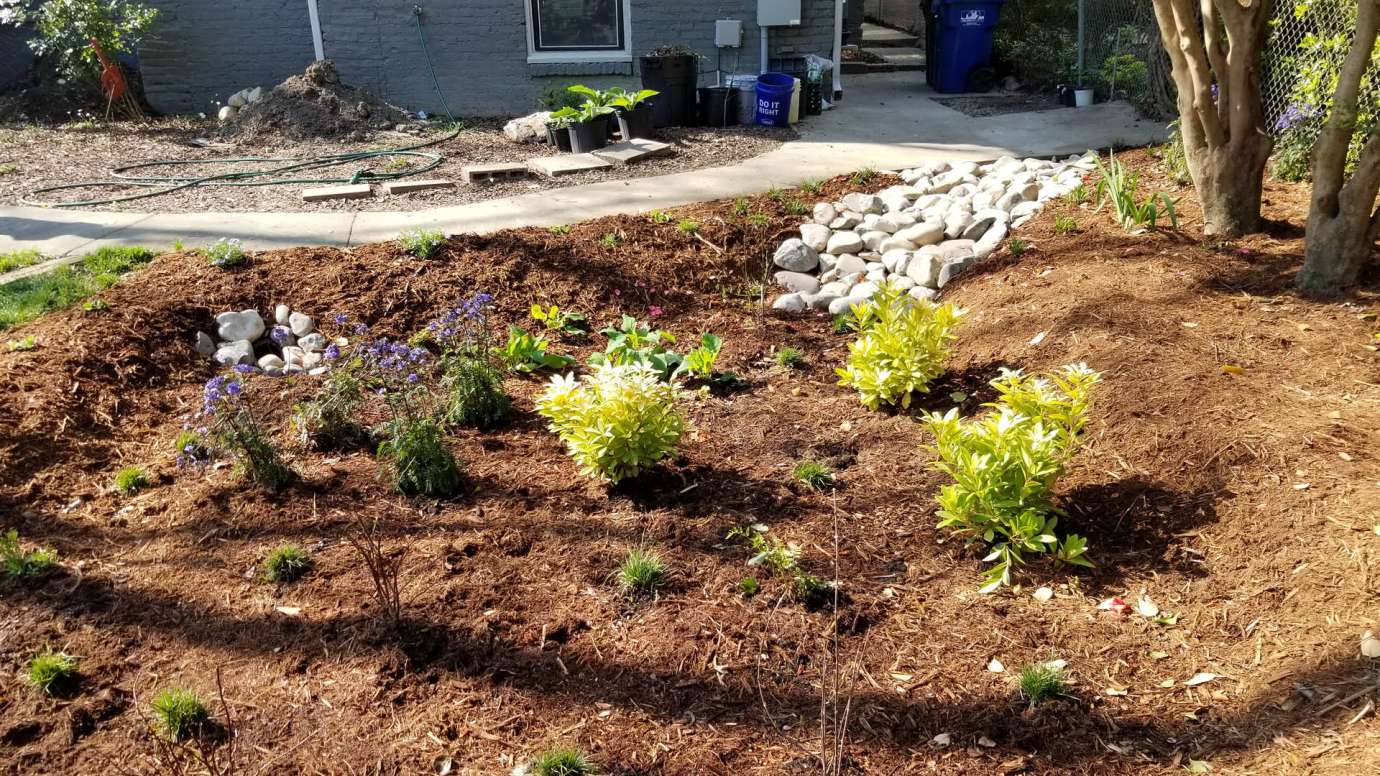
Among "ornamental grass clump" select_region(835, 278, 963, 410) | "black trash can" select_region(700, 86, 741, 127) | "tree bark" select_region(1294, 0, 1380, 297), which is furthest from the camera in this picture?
"black trash can" select_region(700, 86, 741, 127)

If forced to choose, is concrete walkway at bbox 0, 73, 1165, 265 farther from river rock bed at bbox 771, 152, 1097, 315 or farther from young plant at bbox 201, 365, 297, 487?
young plant at bbox 201, 365, 297, 487

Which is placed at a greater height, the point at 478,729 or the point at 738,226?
the point at 738,226

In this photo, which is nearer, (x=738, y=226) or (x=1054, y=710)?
(x=1054, y=710)

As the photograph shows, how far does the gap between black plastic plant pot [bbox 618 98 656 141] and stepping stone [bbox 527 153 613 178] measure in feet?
2.41

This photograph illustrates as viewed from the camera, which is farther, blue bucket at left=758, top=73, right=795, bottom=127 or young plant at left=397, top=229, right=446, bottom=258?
blue bucket at left=758, top=73, right=795, bottom=127

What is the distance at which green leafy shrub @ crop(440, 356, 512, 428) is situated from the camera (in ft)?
13.1

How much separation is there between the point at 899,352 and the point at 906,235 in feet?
7.37

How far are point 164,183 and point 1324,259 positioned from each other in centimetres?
774

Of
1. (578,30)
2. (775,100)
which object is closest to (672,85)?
(775,100)

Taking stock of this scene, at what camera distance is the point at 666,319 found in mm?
5250

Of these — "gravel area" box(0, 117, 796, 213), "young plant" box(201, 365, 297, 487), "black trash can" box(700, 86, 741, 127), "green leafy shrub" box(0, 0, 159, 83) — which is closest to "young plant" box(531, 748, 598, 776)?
"young plant" box(201, 365, 297, 487)

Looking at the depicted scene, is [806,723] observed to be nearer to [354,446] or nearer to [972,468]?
[972,468]

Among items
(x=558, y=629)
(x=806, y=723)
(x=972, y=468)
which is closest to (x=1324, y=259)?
(x=972, y=468)

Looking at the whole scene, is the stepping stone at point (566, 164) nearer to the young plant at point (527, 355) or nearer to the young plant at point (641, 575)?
the young plant at point (527, 355)
